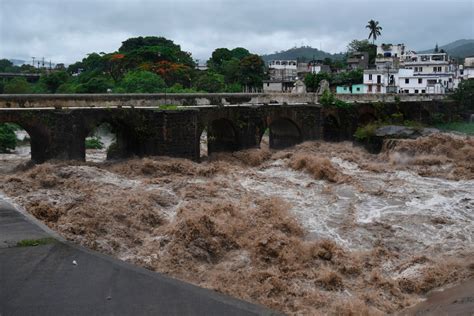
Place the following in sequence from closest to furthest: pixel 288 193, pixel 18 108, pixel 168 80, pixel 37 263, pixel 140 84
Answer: pixel 37 263, pixel 288 193, pixel 18 108, pixel 140 84, pixel 168 80

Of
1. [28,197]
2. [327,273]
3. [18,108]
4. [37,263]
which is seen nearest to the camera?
[37,263]

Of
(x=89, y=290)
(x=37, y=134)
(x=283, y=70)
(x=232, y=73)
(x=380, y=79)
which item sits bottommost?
(x=89, y=290)

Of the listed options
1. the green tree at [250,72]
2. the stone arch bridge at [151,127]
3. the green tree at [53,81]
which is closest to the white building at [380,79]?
the green tree at [250,72]

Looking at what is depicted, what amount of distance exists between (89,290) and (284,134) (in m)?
20.7

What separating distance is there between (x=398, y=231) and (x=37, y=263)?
8.16 meters

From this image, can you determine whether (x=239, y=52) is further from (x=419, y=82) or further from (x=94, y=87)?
(x=94, y=87)

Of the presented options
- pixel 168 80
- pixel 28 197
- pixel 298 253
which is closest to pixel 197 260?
pixel 298 253

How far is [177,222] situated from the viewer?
10.9 metres

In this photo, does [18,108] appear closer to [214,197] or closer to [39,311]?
[214,197]

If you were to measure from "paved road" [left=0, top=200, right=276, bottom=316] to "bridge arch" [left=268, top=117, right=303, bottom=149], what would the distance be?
1874 cm

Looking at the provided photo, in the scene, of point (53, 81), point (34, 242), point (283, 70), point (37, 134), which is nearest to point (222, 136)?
point (37, 134)

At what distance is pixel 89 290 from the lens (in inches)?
200

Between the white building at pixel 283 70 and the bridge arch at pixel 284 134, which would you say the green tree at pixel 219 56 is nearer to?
the white building at pixel 283 70

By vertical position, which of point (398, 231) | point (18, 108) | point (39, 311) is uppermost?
point (18, 108)
